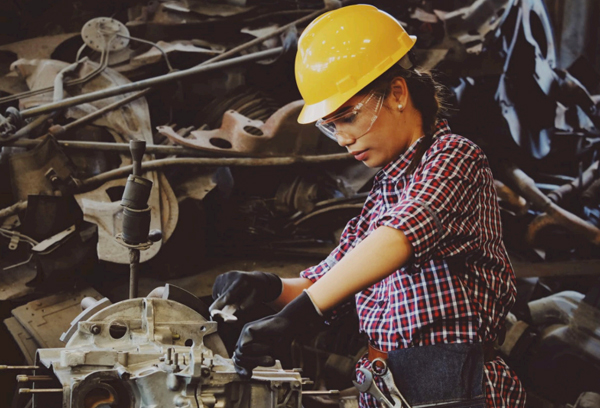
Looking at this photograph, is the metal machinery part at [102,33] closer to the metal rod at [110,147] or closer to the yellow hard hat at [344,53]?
the metal rod at [110,147]

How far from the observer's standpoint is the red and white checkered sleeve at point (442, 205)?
4.03 ft

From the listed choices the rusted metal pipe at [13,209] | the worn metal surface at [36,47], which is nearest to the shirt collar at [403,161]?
the rusted metal pipe at [13,209]

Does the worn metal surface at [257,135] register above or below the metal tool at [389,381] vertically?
below

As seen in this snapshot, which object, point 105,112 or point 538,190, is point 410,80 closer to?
point 105,112

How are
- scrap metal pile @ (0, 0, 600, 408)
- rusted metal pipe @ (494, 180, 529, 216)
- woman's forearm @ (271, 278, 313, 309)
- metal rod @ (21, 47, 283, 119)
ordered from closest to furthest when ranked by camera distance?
woman's forearm @ (271, 278, 313, 309) < scrap metal pile @ (0, 0, 600, 408) < metal rod @ (21, 47, 283, 119) < rusted metal pipe @ (494, 180, 529, 216)

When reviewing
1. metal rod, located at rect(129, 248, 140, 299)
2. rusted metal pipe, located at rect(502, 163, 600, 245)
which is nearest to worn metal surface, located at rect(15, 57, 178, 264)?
metal rod, located at rect(129, 248, 140, 299)

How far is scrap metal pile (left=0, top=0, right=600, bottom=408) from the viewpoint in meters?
2.90

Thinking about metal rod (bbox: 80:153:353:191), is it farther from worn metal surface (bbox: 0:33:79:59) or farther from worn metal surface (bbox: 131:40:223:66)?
worn metal surface (bbox: 0:33:79:59)

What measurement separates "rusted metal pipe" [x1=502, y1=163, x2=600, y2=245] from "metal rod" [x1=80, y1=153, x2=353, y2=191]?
115 centimetres

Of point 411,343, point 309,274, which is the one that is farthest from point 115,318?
point 411,343

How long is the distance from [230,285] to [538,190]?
2.72m

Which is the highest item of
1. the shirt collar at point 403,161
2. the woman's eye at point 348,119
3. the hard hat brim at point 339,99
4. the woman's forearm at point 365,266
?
the hard hat brim at point 339,99

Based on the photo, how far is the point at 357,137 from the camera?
58.0 inches

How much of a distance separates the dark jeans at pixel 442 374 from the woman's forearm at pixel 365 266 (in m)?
0.29
